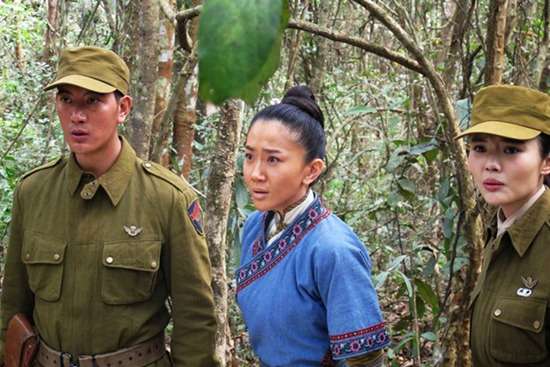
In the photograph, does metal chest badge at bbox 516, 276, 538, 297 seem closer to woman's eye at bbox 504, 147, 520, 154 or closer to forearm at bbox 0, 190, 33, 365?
woman's eye at bbox 504, 147, 520, 154

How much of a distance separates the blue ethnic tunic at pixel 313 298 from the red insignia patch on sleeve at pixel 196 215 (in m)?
0.26

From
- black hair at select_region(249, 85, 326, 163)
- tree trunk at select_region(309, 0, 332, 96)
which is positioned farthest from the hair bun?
tree trunk at select_region(309, 0, 332, 96)

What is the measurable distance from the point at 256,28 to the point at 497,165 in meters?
1.46

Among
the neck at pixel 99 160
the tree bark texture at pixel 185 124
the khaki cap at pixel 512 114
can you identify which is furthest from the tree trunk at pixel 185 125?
the khaki cap at pixel 512 114

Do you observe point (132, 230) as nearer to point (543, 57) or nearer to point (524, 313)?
point (524, 313)

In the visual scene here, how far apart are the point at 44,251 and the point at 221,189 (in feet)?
2.86

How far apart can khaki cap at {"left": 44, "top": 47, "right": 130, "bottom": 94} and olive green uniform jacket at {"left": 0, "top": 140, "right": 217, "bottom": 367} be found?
21cm

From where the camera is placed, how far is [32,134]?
219 inches

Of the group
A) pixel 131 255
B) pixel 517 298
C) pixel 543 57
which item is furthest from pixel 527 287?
pixel 543 57

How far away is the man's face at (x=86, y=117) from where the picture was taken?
6.23 ft

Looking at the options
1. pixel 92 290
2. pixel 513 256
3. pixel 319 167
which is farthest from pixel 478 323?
pixel 92 290

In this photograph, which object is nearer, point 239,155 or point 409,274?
point 239,155

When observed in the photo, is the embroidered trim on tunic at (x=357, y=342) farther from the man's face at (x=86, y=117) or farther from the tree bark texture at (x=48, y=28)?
the tree bark texture at (x=48, y=28)

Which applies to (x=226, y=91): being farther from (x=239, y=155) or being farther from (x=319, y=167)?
(x=239, y=155)
